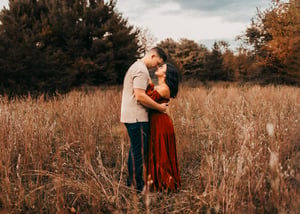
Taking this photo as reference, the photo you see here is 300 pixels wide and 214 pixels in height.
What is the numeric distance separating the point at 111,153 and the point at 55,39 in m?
12.7

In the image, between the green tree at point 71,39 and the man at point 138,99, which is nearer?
the man at point 138,99

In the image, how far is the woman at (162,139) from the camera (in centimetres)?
310

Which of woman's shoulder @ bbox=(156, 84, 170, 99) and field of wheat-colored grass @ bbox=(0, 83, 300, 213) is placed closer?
field of wheat-colored grass @ bbox=(0, 83, 300, 213)

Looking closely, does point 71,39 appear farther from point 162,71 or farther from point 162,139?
point 162,139

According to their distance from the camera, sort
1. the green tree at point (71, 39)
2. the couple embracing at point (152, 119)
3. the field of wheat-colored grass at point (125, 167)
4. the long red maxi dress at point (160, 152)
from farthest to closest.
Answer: the green tree at point (71, 39), the long red maxi dress at point (160, 152), the couple embracing at point (152, 119), the field of wheat-colored grass at point (125, 167)

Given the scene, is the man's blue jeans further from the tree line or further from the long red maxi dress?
the tree line

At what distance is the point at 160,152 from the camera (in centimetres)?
316

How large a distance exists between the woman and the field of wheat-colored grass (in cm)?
19

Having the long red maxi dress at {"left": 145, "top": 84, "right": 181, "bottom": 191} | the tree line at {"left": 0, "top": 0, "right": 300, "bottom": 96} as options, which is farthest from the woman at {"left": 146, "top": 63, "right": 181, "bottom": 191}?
the tree line at {"left": 0, "top": 0, "right": 300, "bottom": 96}

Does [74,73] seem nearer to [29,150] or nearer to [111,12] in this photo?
[111,12]

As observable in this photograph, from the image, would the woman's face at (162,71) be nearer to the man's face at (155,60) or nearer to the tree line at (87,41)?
the man's face at (155,60)

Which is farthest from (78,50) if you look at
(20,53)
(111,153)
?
(111,153)

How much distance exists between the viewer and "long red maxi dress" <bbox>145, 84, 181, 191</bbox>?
314 cm

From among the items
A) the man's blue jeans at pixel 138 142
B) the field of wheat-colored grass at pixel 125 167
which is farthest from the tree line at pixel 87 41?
the man's blue jeans at pixel 138 142
